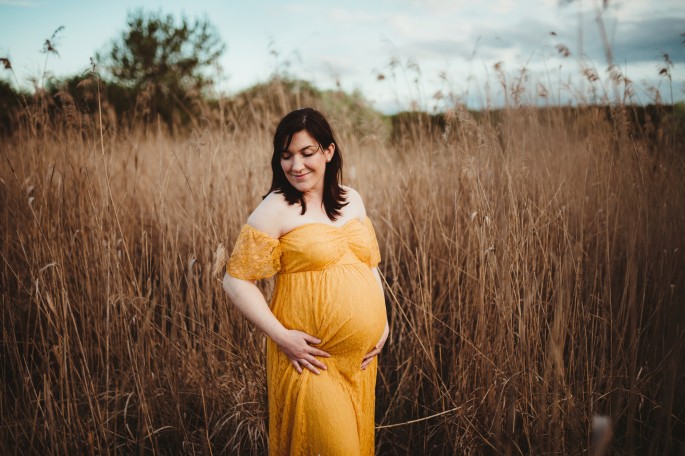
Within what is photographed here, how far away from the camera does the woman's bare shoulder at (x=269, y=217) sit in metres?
1.41

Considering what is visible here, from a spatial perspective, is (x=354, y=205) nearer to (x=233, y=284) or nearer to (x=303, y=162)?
(x=303, y=162)

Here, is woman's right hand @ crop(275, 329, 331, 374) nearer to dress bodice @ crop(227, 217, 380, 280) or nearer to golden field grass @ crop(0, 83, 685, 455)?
dress bodice @ crop(227, 217, 380, 280)

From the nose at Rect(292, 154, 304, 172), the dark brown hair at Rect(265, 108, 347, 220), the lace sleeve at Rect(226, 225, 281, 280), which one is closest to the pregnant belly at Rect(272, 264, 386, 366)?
the lace sleeve at Rect(226, 225, 281, 280)

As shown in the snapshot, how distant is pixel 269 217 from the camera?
142 centimetres

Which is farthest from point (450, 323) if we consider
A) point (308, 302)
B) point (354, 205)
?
point (308, 302)

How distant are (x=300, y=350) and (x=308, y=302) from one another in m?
Answer: 0.16

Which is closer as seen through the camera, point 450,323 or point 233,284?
point 233,284

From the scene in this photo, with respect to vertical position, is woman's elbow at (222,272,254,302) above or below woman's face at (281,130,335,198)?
below

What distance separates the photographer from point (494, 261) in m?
1.79

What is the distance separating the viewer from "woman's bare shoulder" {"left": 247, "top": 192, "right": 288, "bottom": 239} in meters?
1.41

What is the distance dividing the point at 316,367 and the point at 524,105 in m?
1.99

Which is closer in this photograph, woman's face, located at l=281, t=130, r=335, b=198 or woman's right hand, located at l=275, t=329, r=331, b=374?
woman's right hand, located at l=275, t=329, r=331, b=374

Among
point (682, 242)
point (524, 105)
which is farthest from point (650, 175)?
point (524, 105)

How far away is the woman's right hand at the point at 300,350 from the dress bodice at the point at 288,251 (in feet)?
0.74
